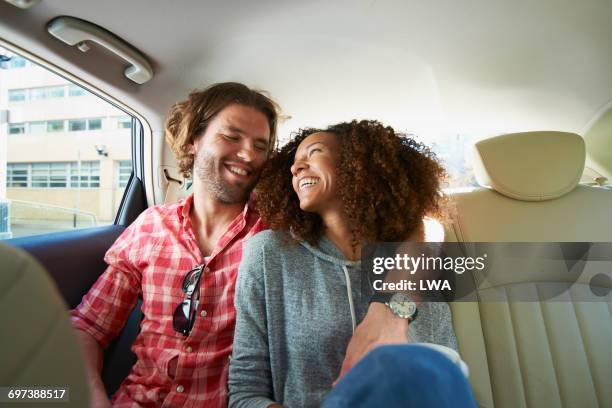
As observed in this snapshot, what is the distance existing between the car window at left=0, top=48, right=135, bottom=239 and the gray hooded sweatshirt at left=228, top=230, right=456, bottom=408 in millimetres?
860

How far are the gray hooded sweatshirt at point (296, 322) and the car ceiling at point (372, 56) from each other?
0.80 meters

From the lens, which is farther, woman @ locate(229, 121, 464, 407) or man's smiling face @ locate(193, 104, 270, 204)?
man's smiling face @ locate(193, 104, 270, 204)

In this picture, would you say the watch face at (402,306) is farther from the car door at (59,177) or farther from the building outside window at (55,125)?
the building outside window at (55,125)

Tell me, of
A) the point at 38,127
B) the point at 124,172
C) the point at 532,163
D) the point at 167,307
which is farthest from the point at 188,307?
the point at 532,163

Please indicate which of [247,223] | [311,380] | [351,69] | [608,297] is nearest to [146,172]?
[247,223]

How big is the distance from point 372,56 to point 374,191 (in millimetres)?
718

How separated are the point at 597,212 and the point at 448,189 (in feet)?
1.58

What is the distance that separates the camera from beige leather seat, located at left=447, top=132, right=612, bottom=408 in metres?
1.04

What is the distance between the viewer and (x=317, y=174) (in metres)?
0.97

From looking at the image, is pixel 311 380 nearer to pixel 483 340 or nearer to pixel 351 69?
pixel 483 340

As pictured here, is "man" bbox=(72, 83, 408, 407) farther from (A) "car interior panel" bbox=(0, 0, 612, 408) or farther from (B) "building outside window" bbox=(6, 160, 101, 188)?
(B) "building outside window" bbox=(6, 160, 101, 188)

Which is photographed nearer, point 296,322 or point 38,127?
point 296,322

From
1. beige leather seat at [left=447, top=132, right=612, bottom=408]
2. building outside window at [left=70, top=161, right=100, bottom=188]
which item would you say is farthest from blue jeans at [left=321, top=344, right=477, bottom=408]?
building outside window at [left=70, top=161, right=100, bottom=188]

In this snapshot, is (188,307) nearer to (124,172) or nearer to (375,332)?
(375,332)
